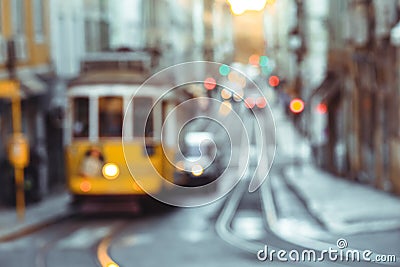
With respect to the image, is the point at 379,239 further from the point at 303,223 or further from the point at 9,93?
the point at 9,93

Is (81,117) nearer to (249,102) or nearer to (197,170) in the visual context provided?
(197,170)

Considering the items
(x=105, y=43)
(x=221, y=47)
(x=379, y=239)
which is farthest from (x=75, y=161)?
(x=221, y=47)

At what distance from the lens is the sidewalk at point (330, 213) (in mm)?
11898

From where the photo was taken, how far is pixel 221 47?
31.0 metres

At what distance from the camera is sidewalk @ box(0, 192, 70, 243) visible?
14641 mm

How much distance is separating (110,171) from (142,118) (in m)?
1.15

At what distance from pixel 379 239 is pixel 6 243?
17.8 feet

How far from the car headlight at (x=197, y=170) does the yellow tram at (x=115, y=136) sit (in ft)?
2.86

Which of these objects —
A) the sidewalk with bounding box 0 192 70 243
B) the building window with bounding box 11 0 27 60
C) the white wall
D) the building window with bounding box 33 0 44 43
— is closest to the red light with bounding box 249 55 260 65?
the white wall

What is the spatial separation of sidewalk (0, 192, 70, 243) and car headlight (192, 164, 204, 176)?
257 centimetres

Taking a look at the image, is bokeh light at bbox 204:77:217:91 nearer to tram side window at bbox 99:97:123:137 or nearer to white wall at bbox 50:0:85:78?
tram side window at bbox 99:97:123:137

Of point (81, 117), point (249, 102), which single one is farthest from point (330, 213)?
point (81, 117)

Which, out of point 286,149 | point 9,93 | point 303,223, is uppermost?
point 9,93

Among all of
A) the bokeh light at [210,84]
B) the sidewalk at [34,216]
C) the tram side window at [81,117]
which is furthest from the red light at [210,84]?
the sidewalk at [34,216]
